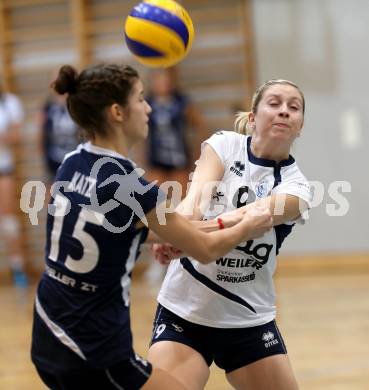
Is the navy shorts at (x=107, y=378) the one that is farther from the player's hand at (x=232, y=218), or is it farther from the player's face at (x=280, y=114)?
the player's face at (x=280, y=114)

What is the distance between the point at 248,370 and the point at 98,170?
104cm

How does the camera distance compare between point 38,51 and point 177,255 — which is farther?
point 38,51

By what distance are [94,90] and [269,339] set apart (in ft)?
3.90

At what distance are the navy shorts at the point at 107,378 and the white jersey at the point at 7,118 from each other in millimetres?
5928

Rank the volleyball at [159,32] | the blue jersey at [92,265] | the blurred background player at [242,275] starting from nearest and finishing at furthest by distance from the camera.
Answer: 1. the blue jersey at [92,265]
2. the blurred background player at [242,275]
3. the volleyball at [159,32]

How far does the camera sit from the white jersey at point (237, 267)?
111 inches

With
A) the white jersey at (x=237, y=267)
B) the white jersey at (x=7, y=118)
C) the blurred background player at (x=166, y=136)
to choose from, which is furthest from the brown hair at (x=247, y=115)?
the white jersey at (x=7, y=118)

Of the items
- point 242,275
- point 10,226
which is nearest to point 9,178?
point 10,226

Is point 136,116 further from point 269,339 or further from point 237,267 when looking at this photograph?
point 269,339

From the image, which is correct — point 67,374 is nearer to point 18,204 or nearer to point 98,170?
point 98,170

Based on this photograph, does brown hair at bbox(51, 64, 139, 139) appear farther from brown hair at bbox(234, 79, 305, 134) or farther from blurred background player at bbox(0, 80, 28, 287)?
blurred background player at bbox(0, 80, 28, 287)

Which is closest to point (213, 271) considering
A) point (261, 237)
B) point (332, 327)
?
A: point (261, 237)

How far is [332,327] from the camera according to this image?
5238 mm

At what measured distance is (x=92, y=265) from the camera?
2215 mm
